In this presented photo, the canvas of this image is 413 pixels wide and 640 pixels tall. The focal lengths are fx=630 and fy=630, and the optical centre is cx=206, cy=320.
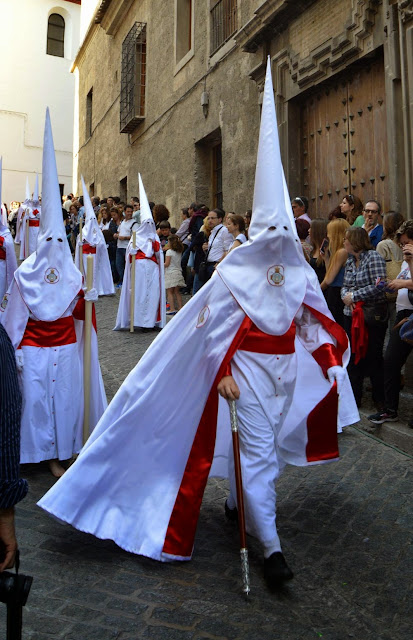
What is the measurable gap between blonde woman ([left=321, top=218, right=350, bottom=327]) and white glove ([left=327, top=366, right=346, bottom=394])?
2798 mm

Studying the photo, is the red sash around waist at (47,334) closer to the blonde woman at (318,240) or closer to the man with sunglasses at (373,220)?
the blonde woman at (318,240)

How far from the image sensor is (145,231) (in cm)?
1095

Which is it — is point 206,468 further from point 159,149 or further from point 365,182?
point 159,149

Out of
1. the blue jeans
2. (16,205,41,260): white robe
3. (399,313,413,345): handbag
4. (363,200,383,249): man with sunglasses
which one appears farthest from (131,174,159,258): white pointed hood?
(16,205,41,260): white robe

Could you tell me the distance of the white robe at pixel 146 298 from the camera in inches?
415

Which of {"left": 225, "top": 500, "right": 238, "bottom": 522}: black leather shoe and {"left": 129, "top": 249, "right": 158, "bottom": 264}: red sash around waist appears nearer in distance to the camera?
{"left": 225, "top": 500, "right": 238, "bottom": 522}: black leather shoe

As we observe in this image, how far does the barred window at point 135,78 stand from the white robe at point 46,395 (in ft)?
56.1

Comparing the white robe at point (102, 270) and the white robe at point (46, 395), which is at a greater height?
the white robe at point (102, 270)

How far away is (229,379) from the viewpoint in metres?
3.21

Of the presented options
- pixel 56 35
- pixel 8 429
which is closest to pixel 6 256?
pixel 8 429

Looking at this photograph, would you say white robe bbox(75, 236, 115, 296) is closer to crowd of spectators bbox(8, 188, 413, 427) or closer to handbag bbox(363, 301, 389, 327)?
crowd of spectators bbox(8, 188, 413, 427)

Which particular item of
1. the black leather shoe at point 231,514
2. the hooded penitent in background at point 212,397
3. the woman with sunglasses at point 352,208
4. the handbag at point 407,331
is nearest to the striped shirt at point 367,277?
the handbag at point 407,331

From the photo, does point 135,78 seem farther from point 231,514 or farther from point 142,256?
point 231,514

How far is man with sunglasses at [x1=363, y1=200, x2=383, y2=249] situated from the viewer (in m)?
6.43
